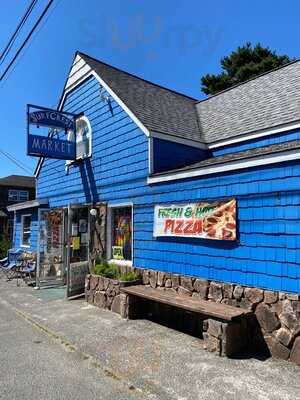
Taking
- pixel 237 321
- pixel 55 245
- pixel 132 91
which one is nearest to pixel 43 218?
pixel 55 245

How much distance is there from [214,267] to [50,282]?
681cm

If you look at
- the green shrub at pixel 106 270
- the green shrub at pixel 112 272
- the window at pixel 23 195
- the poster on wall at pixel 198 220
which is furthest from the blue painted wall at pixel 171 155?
the window at pixel 23 195

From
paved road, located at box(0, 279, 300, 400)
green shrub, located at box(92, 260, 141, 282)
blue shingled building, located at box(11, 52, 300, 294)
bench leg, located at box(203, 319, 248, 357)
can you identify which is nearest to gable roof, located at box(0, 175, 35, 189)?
blue shingled building, located at box(11, 52, 300, 294)

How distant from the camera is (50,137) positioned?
11.3 m

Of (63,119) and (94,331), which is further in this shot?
(63,119)

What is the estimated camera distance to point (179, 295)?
7.18 meters

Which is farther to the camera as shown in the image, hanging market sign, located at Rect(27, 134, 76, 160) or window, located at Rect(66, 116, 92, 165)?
window, located at Rect(66, 116, 92, 165)

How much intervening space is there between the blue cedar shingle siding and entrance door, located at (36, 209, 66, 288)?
1467mm

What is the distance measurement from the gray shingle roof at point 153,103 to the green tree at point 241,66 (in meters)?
16.3

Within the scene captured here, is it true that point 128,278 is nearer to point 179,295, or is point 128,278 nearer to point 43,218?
point 179,295

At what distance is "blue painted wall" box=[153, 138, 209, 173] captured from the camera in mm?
8859

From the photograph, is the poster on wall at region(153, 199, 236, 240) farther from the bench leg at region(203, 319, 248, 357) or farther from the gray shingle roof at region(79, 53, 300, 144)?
the gray shingle roof at region(79, 53, 300, 144)

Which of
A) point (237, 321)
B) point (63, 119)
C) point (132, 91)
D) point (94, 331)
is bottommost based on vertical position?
point (94, 331)

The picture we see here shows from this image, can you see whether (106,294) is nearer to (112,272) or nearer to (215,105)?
(112,272)
